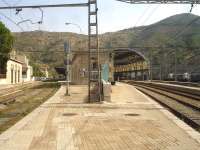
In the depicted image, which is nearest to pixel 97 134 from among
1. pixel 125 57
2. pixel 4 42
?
pixel 4 42

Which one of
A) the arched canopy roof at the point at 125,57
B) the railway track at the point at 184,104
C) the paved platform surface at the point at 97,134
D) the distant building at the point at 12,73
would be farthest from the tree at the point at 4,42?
the paved platform surface at the point at 97,134

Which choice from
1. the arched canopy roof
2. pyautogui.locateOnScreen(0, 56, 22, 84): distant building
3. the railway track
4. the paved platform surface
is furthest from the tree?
the paved platform surface

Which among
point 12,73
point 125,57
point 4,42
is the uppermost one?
point 4,42

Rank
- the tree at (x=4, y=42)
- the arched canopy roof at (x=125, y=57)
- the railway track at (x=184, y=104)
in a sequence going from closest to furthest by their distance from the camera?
the railway track at (x=184, y=104)
the tree at (x=4, y=42)
the arched canopy roof at (x=125, y=57)

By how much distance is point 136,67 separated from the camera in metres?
108

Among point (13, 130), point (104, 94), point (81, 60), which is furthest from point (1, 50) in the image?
point (13, 130)

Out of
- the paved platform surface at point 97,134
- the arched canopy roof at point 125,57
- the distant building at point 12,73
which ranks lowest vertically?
the paved platform surface at point 97,134

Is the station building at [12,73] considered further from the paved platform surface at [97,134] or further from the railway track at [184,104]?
the paved platform surface at [97,134]

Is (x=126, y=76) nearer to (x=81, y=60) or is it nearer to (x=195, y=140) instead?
(x=81, y=60)

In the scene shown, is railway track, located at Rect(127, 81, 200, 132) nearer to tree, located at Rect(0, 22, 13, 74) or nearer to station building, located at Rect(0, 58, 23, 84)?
tree, located at Rect(0, 22, 13, 74)

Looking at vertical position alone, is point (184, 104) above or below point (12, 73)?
below

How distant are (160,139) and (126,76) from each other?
11222 cm

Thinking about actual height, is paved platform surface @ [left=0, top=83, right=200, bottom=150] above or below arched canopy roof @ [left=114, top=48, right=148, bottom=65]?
below

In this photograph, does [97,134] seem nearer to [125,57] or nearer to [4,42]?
[4,42]
